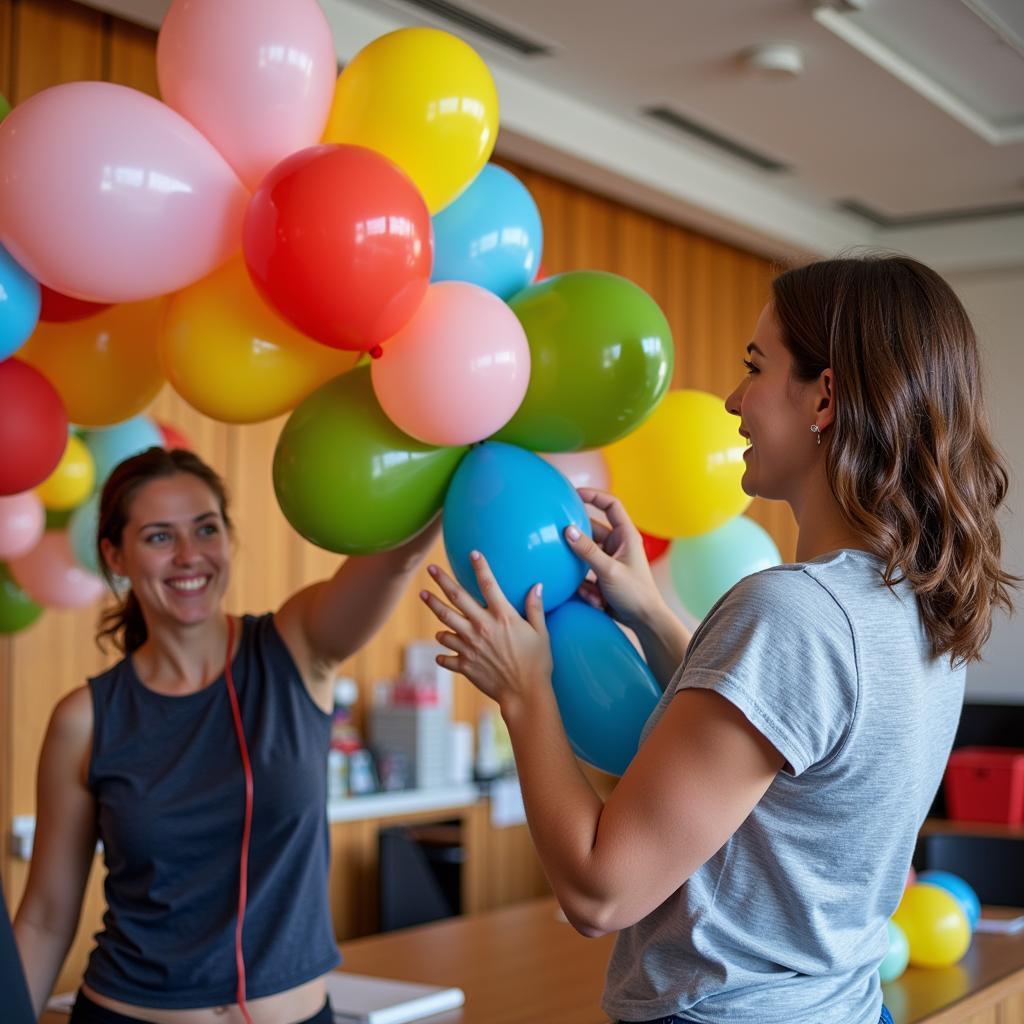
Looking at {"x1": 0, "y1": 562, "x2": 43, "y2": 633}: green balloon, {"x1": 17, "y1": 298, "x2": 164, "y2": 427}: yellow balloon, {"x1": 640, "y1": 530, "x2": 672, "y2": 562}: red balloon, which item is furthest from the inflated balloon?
{"x1": 0, "y1": 562, "x2": 43, "y2": 633}: green balloon

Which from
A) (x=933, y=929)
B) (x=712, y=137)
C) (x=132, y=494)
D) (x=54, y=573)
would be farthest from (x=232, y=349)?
(x=712, y=137)

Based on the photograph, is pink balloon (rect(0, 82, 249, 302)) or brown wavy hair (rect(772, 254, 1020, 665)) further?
pink balloon (rect(0, 82, 249, 302))

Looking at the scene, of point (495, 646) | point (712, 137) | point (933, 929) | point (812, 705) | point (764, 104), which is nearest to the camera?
point (812, 705)

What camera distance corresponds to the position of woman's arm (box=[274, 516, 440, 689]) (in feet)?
5.99

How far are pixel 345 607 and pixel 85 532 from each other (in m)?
0.88

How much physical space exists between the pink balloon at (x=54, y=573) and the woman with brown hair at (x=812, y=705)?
5.14 feet

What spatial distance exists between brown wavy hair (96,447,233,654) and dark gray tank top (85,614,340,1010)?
17cm

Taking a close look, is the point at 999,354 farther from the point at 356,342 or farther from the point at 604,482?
the point at 356,342

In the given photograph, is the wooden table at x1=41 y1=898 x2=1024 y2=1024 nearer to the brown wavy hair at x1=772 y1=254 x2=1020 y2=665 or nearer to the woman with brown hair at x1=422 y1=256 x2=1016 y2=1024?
the woman with brown hair at x1=422 y1=256 x2=1016 y2=1024

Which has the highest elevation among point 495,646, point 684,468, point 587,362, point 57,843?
point 587,362

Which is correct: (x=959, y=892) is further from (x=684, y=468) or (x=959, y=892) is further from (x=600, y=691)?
(x=600, y=691)

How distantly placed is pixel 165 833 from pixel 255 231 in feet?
2.79

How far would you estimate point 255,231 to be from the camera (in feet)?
4.81

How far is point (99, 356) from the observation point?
1965mm
